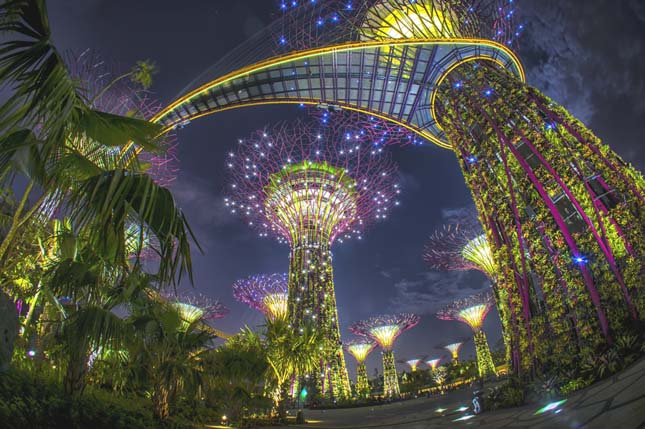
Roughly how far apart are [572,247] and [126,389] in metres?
13.4

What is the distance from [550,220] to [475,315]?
28.8m

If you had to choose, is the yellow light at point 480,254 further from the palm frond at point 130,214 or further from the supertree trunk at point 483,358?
the palm frond at point 130,214

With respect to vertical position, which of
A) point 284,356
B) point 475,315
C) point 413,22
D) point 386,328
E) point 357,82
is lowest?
point 284,356

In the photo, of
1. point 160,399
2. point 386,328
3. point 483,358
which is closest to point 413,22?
point 160,399

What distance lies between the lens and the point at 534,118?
8438 millimetres

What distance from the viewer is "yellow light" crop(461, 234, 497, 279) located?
926 inches

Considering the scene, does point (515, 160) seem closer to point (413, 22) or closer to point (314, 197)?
point (413, 22)

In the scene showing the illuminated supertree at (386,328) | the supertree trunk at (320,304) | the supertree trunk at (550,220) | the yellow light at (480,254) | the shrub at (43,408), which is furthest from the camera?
the illuminated supertree at (386,328)

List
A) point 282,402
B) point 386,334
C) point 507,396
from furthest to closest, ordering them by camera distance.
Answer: point 386,334 → point 282,402 → point 507,396

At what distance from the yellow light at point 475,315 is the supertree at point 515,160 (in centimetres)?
2441

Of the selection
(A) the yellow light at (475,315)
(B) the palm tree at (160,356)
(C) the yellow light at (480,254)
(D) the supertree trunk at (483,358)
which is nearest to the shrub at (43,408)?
(B) the palm tree at (160,356)

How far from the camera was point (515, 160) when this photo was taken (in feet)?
28.8

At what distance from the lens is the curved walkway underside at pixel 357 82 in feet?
39.4

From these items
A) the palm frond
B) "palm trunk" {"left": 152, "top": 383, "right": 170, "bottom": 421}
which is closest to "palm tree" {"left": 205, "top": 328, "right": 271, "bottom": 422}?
"palm trunk" {"left": 152, "top": 383, "right": 170, "bottom": 421}
